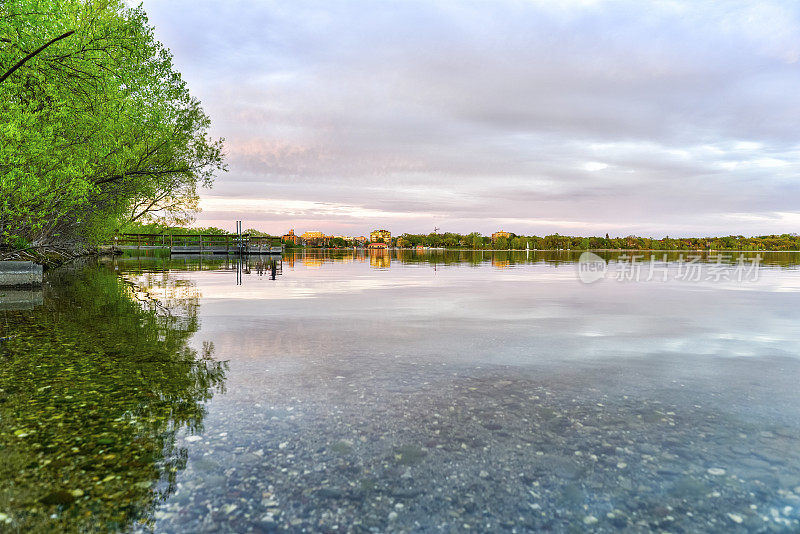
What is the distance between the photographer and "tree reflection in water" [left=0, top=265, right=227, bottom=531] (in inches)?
210

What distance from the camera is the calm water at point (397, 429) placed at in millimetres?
5305

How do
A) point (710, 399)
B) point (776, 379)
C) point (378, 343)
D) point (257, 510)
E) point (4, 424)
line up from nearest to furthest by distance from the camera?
point (257, 510) < point (4, 424) < point (710, 399) < point (776, 379) < point (378, 343)

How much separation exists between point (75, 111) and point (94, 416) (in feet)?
86.1

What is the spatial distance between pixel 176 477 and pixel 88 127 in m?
30.1

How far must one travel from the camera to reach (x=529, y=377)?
→ 34.6ft

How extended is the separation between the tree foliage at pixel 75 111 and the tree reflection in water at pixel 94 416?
8.61 m

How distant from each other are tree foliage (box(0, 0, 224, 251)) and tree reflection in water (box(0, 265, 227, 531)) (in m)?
8.61

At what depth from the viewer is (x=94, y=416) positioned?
7.93 meters

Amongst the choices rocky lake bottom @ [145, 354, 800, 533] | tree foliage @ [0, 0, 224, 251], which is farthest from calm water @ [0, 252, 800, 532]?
tree foliage @ [0, 0, 224, 251]

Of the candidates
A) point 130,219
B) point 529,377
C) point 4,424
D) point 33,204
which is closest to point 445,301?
point 529,377

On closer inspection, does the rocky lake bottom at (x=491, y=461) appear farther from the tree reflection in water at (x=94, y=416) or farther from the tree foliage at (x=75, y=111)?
the tree foliage at (x=75, y=111)

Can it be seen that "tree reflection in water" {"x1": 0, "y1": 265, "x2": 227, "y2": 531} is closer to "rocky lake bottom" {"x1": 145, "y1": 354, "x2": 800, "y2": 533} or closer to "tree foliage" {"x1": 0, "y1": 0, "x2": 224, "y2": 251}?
"rocky lake bottom" {"x1": 145, "y1": 354, "x2": 800, "y2": 533}

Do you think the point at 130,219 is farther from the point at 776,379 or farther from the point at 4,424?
the point at 776,379

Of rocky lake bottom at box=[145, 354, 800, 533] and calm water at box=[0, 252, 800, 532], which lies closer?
rocky lake bottom at box=[145, 354, 800, 533]
